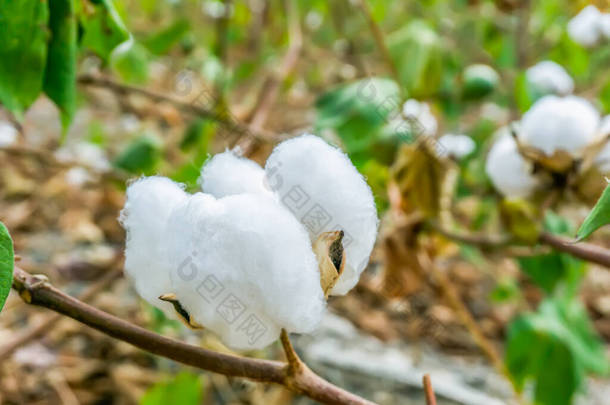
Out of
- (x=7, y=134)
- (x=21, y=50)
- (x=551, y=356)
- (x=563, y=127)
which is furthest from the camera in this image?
(x=7, y=134)

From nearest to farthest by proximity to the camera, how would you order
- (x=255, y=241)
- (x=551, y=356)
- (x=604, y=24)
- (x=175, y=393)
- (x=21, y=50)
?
(x=255, y=241), (x=21, y=50), (x=175, y=393), (x=551, y=356), (x=604, y=24)

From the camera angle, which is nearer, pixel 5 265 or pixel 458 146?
pixel 5 265

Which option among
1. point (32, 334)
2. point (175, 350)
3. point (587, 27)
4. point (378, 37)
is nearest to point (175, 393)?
point (32, 334)

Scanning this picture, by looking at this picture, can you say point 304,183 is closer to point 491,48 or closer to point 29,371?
point 29,371

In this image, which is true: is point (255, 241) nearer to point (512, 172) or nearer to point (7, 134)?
point (512, 172)

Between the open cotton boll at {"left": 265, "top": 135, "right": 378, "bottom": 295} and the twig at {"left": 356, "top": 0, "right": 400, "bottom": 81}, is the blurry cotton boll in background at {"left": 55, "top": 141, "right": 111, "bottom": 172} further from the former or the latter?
the open cotton boll at {"left": 265, "top": 135, "right": 378, "bottom": 295}

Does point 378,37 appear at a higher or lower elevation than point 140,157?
higher

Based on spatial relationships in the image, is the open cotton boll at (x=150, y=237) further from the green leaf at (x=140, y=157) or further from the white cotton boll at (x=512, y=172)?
the green leaf at (x=140, y=157)
